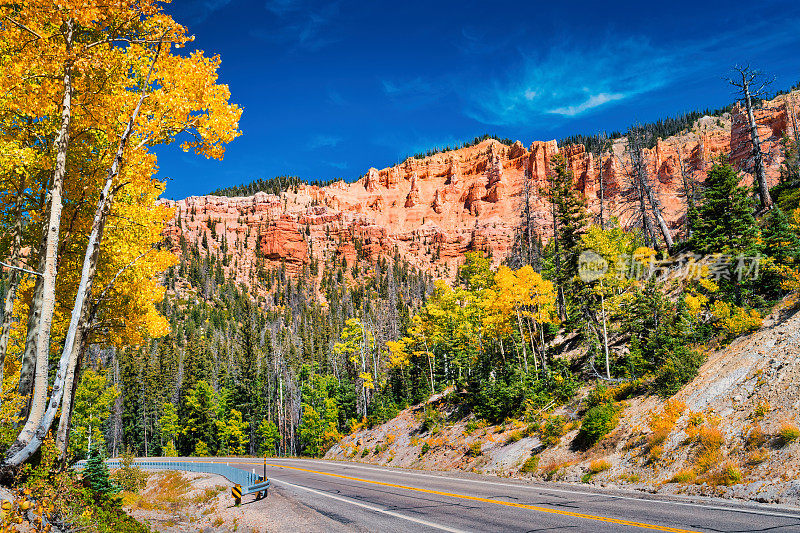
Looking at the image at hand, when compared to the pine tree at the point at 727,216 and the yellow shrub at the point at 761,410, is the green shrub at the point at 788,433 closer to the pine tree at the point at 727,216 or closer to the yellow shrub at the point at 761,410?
the yellow shrub at the point at 761,410

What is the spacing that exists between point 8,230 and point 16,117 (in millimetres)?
4503

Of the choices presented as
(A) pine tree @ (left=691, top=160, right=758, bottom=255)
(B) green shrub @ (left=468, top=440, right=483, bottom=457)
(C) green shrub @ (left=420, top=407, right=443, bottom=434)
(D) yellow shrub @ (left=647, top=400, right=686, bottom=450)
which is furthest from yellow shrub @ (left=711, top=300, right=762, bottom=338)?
(C) green shrub @ (left=420, top=407, right=443, bottom=434)

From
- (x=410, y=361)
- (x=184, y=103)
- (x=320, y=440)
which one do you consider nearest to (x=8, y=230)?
(x=184, y=103)

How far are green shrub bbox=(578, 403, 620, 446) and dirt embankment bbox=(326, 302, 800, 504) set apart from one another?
0.88 ft

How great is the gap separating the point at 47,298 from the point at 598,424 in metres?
17.6

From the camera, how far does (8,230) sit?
37.4 ft

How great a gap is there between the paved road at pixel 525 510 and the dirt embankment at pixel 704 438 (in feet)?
5.99

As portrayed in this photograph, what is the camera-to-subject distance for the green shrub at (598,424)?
16.8 metres

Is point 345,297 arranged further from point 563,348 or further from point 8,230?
point 8,230

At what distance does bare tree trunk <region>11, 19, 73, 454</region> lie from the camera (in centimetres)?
632

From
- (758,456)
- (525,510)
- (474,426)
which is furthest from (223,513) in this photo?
(474,426)

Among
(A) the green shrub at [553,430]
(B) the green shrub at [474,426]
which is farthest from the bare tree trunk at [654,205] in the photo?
(A) the green shrub at [553,430]

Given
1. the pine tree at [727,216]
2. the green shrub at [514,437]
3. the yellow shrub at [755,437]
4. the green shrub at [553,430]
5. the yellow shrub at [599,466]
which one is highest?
the pine tree at [727,216]

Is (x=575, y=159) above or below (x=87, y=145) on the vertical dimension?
above
